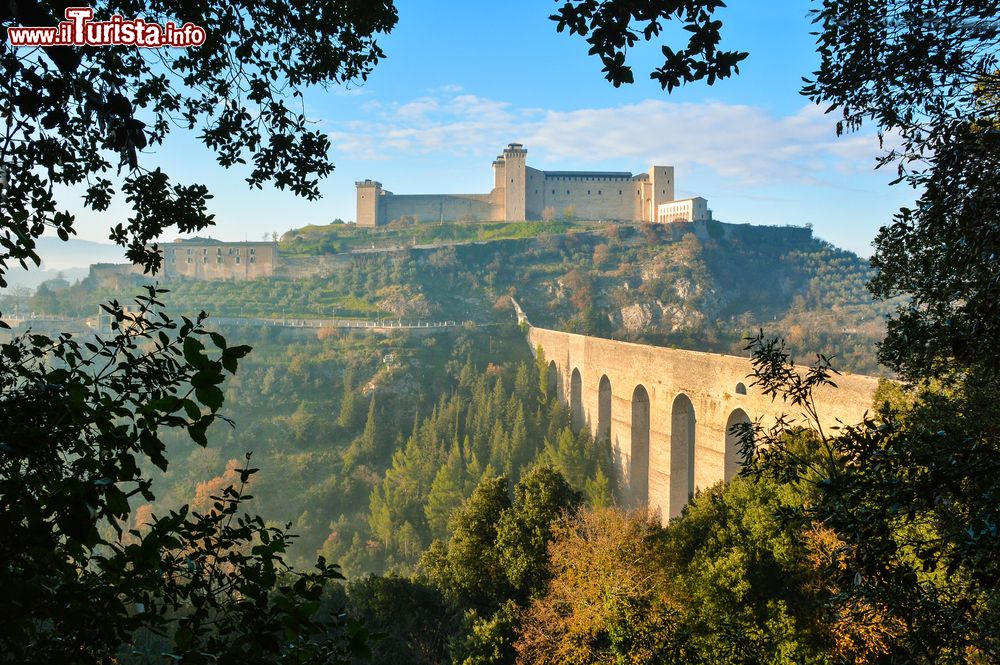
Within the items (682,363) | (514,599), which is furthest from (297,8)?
(682,363)

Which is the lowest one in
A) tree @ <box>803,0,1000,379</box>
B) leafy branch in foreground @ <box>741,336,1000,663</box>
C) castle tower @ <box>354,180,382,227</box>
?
leafy branch in foreground @ <box>741,336,1000,663</box>

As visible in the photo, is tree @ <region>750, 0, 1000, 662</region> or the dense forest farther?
tree @ <region>750, 0, 1000, 662</region>

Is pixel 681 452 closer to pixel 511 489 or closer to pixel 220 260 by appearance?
pixel 511 489

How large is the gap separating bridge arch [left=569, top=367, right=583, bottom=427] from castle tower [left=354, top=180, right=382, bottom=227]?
160ft

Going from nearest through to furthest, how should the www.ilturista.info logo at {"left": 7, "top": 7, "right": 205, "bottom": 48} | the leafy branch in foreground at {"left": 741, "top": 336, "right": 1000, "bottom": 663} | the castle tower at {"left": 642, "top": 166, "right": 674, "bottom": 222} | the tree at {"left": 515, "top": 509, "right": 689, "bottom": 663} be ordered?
the leafy branch in foreground at {"left": 741, "top": 336, "right": 1000, "bottom": 663}, the www.ilturista.info logo at {"left": 7, "top": 7, "right": 205, "bottom": 48}, the tree at {"left": 515, "top": 509, "right": 689, "bottom": 663}, the castle tower at {"left": 642, "top": 166, "right": 674, "bottom": 222}

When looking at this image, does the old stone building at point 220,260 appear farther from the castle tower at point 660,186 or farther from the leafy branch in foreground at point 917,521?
the leafy branch in foreground at point 917,521

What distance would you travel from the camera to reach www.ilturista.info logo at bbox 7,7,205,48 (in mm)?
2979

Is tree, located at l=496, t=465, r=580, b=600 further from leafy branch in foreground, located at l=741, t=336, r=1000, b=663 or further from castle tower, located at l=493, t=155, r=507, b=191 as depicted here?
castle tower, located at l=493, t=155, r=507, b=191

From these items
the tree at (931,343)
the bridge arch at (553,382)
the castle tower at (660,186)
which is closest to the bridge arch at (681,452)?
the bridge arch at (553,382)

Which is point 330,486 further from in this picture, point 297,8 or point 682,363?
point 297,8

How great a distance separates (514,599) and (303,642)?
11.6 meters

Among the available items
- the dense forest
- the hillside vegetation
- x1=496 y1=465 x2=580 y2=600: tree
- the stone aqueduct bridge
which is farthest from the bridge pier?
the hillside vegetation

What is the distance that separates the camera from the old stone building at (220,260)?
6612cm

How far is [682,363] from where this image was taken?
826 inches
